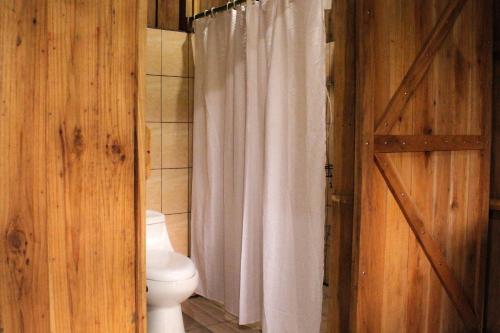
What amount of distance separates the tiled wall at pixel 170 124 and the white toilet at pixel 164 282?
0.47m

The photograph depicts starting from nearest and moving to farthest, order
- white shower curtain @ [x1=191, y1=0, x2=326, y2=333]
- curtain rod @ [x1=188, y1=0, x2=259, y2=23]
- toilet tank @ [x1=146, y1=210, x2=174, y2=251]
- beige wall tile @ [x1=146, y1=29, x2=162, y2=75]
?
1. white shower curtain @ [x1=191, y1=0, x2=326, y2=333]
2. toilet tank @ [x1=146, y1=210, x2=174, y2=251]
3. curtain rod @ [x1=188, y1=0, x2=259, y2=23]
4. beige wall tile @ [x1=146, y1=29, x2=162, y2=75]

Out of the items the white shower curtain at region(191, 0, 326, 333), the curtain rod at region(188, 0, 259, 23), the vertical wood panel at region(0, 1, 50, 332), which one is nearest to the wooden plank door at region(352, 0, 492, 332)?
the white shower curtain at region(191, 0, 326, 333)

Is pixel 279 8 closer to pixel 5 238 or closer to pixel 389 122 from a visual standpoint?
pixel 389 122

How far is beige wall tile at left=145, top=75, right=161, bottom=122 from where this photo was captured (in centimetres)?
356

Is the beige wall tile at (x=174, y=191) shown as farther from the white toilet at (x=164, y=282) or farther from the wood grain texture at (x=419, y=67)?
the wood grain texture at (x=419, y=67)

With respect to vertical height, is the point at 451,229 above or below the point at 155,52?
below

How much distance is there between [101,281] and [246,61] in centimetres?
186

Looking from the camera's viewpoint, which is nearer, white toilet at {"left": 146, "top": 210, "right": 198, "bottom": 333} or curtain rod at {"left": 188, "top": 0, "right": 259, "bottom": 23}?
white toilet at {"left": 146, "top": 210, "right": 198, "bottom": 333}

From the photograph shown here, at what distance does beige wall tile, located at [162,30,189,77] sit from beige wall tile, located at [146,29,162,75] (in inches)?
1.4

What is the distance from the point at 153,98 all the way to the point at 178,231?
0.93 metres

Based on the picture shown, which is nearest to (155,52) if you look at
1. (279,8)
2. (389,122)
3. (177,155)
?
(177,155)

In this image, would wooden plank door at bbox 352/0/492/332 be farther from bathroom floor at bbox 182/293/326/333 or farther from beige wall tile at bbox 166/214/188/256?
beige wall tile at bbox 166/214/188/256

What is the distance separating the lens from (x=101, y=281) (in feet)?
5.07

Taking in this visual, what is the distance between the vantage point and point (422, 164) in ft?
8.39
